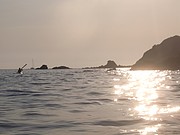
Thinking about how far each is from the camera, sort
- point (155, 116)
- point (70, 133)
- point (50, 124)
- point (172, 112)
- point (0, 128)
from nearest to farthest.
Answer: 1. point (70, 133)
2. point (0, 128)
3. point (50, 124)
4. point (155, 116)
5. point (172, 112)

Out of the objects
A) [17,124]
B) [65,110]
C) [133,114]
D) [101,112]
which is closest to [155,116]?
[133,114]

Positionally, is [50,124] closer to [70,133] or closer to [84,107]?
[70,133]

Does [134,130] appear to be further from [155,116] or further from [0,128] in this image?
[0,128]

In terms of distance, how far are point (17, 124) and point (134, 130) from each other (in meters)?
5.01

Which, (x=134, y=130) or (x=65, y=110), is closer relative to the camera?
(x=134, y=130)

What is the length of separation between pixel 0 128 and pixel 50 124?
84.5 inches

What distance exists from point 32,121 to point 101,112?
471 cm

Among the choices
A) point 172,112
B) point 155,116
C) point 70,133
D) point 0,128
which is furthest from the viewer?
point 172,112

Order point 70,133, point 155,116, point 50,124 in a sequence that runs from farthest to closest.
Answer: point 155,116, point 50,124, point 70,133

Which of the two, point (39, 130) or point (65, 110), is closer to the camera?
point (39, 130)

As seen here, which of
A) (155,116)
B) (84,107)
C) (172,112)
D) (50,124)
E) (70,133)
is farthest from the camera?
(84,107)

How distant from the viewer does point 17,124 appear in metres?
16.2

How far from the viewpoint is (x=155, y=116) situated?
1867 centimetres

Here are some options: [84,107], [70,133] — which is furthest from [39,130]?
[84,107]
